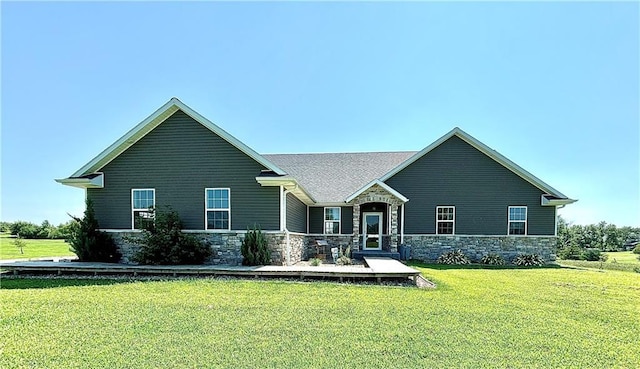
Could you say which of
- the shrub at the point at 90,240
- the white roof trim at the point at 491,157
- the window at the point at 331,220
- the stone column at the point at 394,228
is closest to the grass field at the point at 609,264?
the white roof trim at the point at 491,157

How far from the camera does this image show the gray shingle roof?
1845 centimetres

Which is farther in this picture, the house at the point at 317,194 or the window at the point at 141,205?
the window at the point at 141,205

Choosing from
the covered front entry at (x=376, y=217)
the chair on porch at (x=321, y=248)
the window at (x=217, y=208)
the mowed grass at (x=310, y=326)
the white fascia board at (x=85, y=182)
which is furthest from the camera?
the chair on porch at (x=321, y=248)

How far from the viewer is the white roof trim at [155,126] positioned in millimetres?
12516

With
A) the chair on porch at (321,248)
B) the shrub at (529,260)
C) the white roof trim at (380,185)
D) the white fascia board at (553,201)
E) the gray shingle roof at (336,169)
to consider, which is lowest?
the shrub at (529,260)

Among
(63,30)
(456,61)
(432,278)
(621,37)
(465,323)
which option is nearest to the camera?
(465,323)

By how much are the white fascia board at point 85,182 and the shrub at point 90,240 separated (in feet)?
2.02

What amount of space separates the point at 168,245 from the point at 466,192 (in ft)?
43.6

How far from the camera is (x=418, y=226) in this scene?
17375 millimetres

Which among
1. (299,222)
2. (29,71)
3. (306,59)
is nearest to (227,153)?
(299,222)

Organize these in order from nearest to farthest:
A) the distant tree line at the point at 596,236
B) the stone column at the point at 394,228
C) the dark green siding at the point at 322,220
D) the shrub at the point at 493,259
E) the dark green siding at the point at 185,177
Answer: the dark green siding at the point at 185,177 < the stone column at the point at 394,228 < the shrub at the point at 493,259 < the dark green siding at the point at 322,220 < the distant tree line at the point at 596,236

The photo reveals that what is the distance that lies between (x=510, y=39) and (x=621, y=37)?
12.1 ft

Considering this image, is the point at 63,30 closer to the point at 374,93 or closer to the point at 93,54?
the point at 93,54

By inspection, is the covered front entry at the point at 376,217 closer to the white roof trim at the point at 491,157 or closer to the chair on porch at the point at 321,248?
the white roof trim at the point at 491,157
